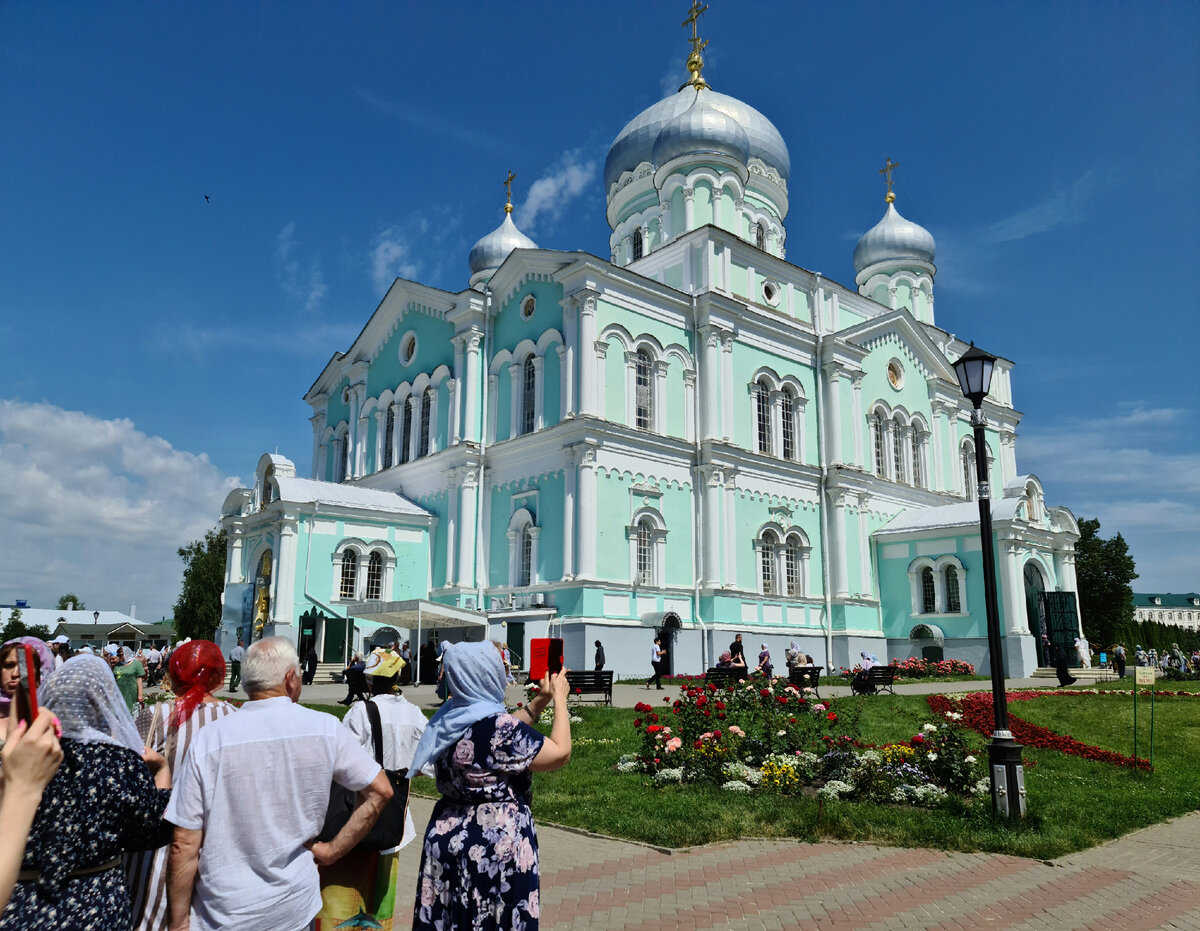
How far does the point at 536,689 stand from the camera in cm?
443

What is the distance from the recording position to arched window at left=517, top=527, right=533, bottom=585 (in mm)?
27328

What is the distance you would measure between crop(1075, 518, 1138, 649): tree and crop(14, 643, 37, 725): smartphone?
54.3 metres

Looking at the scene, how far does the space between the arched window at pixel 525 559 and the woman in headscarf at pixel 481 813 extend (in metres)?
23.1

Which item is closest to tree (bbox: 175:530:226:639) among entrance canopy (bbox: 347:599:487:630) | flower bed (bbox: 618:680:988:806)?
entrance canopy (bbox: 347:599:487:630)

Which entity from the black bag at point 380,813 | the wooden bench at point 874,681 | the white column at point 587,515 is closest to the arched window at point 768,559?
the white column at point 587,515

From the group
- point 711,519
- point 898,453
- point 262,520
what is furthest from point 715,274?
point 262,520

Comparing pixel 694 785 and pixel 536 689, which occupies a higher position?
pixel 536 689

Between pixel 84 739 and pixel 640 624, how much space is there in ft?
75.6

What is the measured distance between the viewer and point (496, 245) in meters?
38.5

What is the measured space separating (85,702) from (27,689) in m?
0.56

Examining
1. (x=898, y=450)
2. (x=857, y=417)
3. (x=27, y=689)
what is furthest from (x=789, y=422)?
(x=27, y=689)

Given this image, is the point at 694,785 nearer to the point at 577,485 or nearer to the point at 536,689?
the point at 536,689

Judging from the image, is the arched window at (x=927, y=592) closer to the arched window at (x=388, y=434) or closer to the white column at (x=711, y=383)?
the white column at (x=711, y=383)

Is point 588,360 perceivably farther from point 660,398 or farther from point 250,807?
point 250,807
